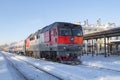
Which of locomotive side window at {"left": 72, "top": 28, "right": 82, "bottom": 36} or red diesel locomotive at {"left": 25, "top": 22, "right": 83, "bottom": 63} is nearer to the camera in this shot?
red diesel locomotive at {"left": 25, "top": 22, "right": 83, "bottom": 63}

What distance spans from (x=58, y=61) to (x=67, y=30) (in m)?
3.04

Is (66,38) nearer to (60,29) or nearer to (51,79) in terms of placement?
(60,29)

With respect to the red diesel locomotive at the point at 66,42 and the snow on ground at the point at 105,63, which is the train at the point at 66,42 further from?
the snow on ground at the point at 105,63

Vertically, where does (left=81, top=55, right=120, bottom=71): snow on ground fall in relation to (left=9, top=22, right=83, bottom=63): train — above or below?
below

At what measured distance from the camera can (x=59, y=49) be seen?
79.2 feet

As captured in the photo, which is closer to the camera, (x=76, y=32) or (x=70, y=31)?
(x=70, y=31)

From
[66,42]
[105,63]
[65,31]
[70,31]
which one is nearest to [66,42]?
[66,42]

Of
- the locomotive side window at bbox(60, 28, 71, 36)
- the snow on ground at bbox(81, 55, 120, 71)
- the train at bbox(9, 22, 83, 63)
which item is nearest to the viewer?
the snow on ground at bbox(81, 55, 120, 71)

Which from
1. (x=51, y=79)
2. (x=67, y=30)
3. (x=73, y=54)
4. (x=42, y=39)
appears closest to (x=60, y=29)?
(x=67, y=30)

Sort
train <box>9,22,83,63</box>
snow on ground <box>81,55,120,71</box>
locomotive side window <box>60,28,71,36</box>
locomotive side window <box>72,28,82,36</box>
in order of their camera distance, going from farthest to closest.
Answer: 1. locomotive side window <box>72,28,82,36</box>
2. locomotive side window <box>60,28,71,36</box>
3. train <box>9,22,83,63</box>
4. snow on ground <box>81,55,120,71</box>

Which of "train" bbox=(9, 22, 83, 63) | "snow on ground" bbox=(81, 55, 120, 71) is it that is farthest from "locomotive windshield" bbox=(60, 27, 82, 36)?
"snow on ground" bbox=(81, 55, 120, 71)

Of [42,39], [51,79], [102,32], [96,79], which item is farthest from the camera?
[102,32]

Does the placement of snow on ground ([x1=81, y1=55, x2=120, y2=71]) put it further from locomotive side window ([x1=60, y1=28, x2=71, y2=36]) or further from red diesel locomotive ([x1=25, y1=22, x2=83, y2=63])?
locomotive side window ([x1=60, y1=28, x2=71, y2=36])

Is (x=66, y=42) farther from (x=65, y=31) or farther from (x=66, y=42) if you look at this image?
(x=65, y=31)
